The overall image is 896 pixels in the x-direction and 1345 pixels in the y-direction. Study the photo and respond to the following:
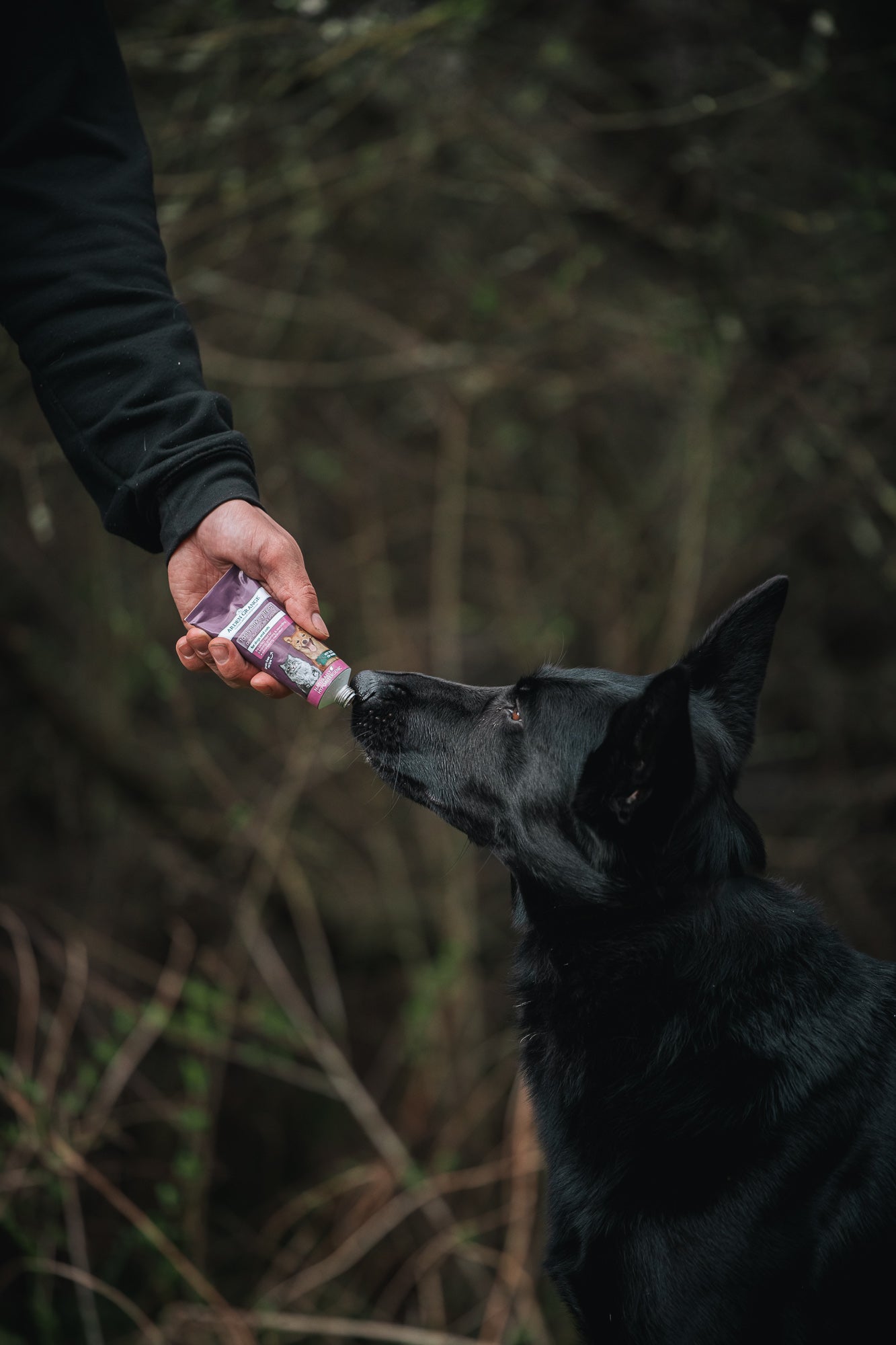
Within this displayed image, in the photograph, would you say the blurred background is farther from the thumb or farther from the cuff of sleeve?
the thumb

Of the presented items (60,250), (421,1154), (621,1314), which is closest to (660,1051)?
(621,1314)

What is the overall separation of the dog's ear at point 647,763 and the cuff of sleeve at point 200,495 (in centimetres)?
87

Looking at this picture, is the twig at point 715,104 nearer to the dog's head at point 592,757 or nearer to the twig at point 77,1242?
the dog's head at point 592,757

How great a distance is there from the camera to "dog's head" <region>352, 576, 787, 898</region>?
81.5 inches

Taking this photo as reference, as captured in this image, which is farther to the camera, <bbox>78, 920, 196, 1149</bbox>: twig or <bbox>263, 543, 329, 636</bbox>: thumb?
<bbox>78, 920, 196, 1149</bbox>: twig

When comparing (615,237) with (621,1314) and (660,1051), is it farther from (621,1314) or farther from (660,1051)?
(621,1314)

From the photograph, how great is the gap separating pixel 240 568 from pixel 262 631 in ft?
0.46

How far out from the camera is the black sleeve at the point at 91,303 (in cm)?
213

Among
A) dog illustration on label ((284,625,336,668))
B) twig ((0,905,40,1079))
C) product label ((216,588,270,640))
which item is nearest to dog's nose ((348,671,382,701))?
dog illustration on label ((284,625,336,668))

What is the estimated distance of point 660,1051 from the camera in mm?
2125

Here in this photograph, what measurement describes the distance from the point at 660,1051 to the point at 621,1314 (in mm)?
476

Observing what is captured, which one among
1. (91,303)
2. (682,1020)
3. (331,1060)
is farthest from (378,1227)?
(91,303)

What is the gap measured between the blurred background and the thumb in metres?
1.60

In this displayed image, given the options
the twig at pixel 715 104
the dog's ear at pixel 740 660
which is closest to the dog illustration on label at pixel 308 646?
the dog's ear at pixel 740 660
